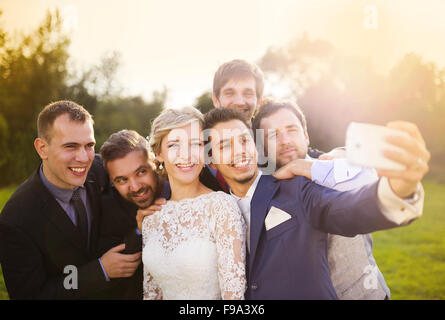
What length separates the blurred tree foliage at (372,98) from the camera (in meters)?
22.7

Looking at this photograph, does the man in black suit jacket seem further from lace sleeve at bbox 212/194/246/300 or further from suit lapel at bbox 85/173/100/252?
lace sleeve at bbox 212/194/246/300

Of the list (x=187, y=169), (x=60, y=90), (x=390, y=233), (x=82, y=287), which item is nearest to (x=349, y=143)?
(x=187, y=169)

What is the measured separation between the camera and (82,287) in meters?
3.26

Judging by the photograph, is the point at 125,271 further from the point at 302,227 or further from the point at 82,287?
the point at 302,227

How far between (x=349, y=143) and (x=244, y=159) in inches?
53.5

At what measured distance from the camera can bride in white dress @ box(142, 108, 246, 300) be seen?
8.58 feet

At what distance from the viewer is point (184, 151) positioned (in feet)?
9.87

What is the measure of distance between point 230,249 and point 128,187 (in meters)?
1.46

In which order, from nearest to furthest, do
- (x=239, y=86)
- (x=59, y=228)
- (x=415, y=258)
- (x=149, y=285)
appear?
(x=149, y=285)
(x=59, y=228)
(x=239, y=86)
(x=415, y=258)

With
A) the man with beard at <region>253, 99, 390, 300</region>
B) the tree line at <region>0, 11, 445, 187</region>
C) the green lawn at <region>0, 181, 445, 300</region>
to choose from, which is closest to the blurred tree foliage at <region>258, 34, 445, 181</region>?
the tree line at <region>0, 11, 445, 187</region>

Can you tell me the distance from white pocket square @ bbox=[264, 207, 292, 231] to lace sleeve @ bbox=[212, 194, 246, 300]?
0.22 m

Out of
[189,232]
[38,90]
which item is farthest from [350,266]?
[38,90]

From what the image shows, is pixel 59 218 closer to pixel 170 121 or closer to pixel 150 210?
pixel 150 210

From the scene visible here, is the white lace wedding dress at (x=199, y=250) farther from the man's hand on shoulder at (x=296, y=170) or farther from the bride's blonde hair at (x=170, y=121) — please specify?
the bride's blonde hair at (x=170, y=121)
